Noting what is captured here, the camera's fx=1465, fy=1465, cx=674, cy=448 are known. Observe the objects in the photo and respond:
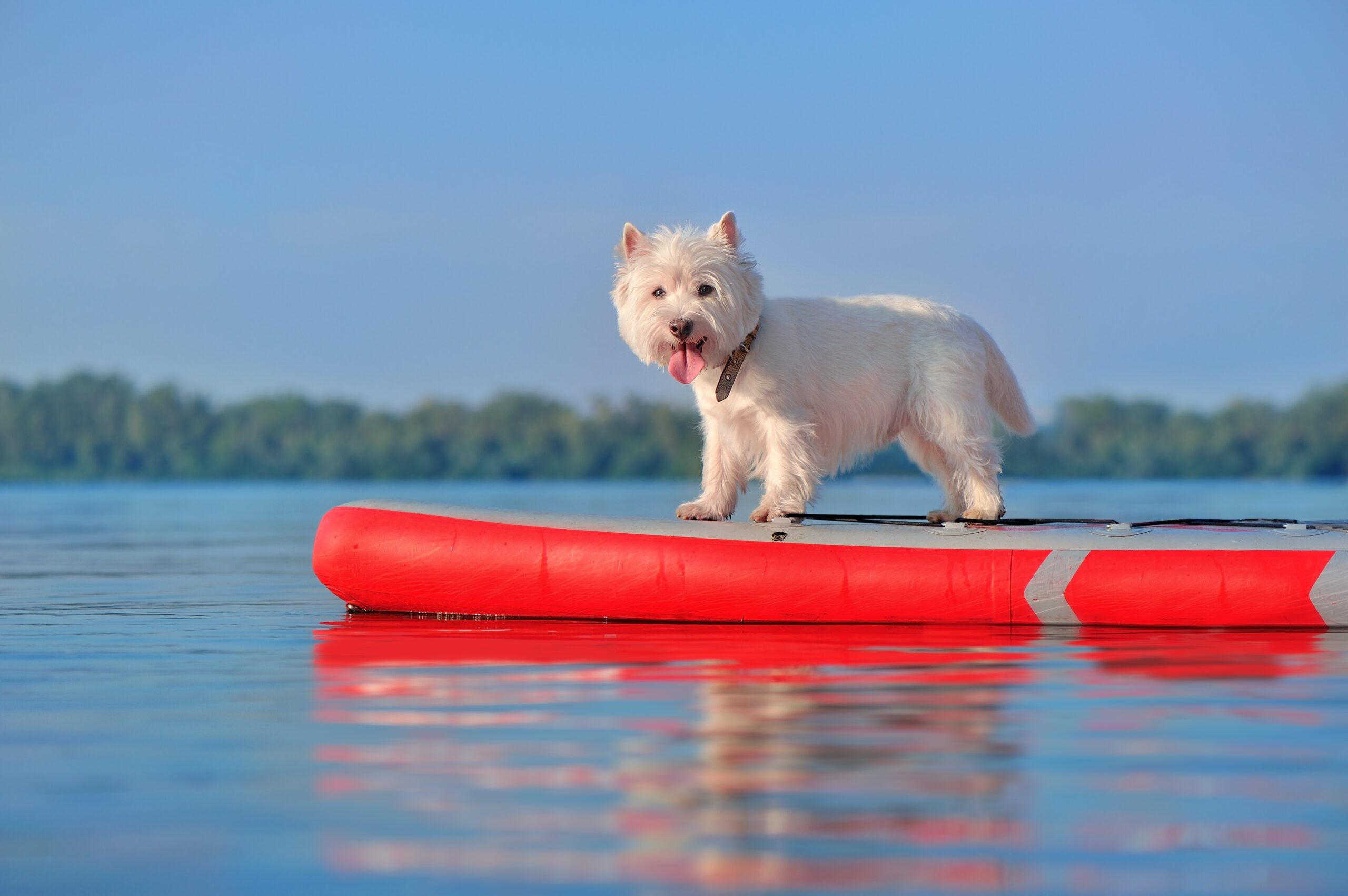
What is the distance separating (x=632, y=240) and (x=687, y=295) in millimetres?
439

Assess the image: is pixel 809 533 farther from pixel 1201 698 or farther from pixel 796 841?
pixel 796 841

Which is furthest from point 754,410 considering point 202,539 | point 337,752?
point 202,539

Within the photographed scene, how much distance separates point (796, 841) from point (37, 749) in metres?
2.21


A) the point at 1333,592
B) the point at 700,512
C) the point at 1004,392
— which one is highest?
the point at 1004,392

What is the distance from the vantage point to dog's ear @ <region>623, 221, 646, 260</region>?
22.4 feet

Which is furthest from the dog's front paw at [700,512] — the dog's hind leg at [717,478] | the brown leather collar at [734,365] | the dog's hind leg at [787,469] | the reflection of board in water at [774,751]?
the reflection of board in water at [774,751]

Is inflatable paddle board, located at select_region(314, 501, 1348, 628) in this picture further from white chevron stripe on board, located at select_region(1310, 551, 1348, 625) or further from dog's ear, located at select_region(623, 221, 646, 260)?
dog's ear, located at select_region(623, 221, 646, 260)

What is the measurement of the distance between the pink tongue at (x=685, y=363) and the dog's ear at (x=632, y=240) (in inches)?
20.8

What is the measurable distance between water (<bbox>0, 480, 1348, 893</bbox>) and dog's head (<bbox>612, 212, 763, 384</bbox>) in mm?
1289

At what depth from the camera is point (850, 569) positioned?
6680 millimetres

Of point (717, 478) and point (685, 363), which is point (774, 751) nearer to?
point (685, 363)

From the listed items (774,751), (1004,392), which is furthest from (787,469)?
(774,751)

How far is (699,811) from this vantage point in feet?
10.6

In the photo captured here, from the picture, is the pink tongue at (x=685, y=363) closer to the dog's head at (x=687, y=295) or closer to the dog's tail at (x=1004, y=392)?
the dog's head at (x=687, y=295)
